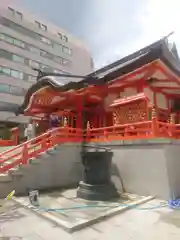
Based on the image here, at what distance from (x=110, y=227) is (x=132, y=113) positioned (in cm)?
661

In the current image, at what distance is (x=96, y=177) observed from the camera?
313 inches

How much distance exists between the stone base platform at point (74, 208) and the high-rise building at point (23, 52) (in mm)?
24736

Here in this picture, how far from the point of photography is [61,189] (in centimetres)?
953

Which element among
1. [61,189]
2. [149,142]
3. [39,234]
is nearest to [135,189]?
[149,142]

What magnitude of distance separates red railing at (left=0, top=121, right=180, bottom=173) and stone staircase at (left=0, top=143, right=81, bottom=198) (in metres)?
0.23

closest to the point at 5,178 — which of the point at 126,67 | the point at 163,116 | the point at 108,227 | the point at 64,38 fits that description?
the point at 108,227

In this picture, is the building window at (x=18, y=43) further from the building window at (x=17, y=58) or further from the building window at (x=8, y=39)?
the building window at (x=17, y=58)

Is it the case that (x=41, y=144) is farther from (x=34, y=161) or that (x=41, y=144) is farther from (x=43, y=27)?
(x=43, y=27)

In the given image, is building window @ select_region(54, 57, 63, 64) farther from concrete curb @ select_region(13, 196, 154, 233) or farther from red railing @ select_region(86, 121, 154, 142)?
concrete curb @ select_region(13, 196, 154, 233)

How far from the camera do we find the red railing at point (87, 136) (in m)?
8.66

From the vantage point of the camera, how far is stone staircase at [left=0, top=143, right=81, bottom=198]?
8516 mm

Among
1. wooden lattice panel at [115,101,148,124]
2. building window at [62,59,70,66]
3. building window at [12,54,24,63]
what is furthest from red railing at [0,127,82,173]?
building window at [62,59,70,66]

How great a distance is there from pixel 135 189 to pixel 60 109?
1005cm

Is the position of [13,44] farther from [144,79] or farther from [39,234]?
[39,234]
